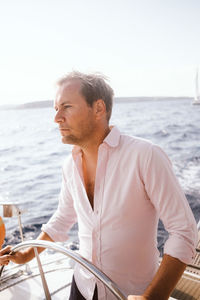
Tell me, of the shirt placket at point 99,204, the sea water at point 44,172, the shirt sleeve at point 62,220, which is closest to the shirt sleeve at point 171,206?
the shirt placket at point 99,204

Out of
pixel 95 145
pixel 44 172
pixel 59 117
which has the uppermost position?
pixel 59 117

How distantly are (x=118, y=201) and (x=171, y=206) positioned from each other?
0.19m

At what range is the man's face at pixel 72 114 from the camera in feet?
3.55

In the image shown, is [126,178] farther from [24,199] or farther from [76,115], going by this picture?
[24,199]

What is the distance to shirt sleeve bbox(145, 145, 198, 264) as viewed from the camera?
2.88ft

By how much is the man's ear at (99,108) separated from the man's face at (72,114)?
1.2 inches

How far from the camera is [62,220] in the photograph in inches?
52.1

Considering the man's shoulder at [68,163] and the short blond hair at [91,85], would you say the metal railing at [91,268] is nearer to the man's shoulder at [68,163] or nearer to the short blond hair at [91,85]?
the man's shoulder at [68,163]

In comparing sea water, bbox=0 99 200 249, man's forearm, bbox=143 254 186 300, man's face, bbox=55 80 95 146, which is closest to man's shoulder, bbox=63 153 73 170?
man's face, bbox=55 80 95 146

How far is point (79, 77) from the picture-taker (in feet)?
3.65

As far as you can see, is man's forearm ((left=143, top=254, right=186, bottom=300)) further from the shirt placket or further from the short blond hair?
the short blond hair

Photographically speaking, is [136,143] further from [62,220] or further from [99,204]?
[62,220]

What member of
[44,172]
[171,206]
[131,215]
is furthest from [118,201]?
[44,172]

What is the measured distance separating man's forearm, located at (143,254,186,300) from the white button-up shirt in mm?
30
